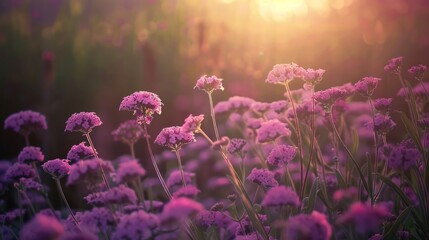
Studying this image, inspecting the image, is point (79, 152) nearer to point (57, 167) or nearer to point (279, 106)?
point (57, 167)

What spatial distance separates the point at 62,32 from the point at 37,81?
6.76ft

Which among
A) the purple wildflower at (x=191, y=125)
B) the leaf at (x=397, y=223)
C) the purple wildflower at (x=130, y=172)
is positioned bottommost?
the leaf at (x=397, y=223)

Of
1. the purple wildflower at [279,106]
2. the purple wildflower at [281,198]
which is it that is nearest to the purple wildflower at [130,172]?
the purple wildflower at [281,198]

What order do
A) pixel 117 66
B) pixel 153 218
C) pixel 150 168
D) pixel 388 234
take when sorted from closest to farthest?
pixel 153 218
pixel 388 234
pixel 150 168
pixel 117 66

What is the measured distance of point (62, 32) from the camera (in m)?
12.0

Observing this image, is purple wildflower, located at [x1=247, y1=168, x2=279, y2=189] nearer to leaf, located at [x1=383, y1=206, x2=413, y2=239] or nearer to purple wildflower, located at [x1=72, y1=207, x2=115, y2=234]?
leaf, located at [x1=383, y1=206, x2=413, y2=239]

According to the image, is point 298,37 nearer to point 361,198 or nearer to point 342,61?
point 342,61

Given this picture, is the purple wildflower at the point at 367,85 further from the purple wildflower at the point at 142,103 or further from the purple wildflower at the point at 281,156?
the purple wildflower at the point at 142,103

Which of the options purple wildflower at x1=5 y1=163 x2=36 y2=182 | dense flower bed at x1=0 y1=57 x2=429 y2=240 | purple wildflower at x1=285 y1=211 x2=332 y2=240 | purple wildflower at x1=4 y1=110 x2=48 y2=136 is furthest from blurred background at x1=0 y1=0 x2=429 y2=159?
purple wildflower at x1=285 y1=211 x2=332 y2=240

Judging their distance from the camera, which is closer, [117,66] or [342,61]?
[342,61]

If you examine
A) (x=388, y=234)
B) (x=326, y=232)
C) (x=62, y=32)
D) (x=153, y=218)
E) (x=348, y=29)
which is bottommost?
(x=388, y=234)

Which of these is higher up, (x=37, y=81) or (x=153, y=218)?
(x=37, y=81)

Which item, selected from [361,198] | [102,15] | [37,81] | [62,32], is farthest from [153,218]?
[102,15]

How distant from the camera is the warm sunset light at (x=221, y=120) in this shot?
9.17 ft
